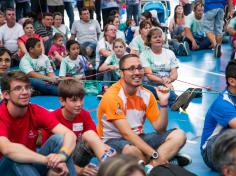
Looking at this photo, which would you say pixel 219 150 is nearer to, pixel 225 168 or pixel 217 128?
pixel 225 168

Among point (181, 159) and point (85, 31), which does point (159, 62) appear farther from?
point (85, 31)

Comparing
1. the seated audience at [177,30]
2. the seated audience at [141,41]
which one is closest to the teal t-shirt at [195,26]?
the seated audience at [177,30]

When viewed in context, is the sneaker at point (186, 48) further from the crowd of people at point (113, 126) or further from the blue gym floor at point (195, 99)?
the crowd of people at point (113, 126)

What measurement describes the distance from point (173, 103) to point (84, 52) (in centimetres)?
261

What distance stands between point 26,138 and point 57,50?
16.6ft

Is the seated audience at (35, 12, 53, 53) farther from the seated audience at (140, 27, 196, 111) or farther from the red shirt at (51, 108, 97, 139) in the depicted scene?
the red shirt at (51, 108, 97, 139)

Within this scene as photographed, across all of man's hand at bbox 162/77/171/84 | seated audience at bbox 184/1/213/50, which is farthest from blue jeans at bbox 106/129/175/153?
seated audience at bbox 184/1/213/50

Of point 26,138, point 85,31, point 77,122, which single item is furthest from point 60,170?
point 85,31

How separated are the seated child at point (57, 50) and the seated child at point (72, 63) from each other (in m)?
1.28

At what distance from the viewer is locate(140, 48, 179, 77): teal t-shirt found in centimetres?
666

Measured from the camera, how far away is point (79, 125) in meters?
4.27

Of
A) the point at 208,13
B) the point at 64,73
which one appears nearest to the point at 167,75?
the point at 64,73

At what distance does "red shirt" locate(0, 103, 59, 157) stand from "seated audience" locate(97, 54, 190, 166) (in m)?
0.60

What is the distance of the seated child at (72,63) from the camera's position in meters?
7.41
